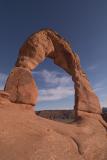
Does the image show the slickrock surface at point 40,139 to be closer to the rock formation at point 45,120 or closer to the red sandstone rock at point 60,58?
the rock formation at point 45,120

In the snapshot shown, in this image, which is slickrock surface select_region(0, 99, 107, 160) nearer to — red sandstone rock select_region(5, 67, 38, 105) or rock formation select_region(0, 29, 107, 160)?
rock formation select_region(0, 29, 107, 160)

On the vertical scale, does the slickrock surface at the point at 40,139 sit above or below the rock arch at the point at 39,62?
below

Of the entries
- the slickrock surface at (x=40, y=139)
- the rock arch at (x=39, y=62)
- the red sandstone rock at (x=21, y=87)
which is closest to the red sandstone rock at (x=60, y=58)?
the rock arch at (x=39, y=62)

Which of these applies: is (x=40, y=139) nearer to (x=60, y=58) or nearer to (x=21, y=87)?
(x=21, y=87)

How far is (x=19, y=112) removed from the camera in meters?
8.61

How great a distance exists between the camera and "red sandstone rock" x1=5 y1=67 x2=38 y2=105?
929 centimetres

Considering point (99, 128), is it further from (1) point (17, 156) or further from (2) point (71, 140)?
(1) point (17, 156)

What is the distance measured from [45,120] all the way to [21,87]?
5.28 feet

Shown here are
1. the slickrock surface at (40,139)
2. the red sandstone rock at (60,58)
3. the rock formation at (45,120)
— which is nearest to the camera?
the slickrock surface at (40,139)

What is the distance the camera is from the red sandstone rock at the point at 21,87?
9.29 metres

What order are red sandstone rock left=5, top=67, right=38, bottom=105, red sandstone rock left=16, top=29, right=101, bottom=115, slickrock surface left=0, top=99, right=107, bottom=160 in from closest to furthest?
slickrock surface left=0, top=99, right=107, bottom=160, red sandstone rock left=5, top=67, right=38, bottom=105, red sandstone rock left=16, top=29, right=101, bottom=115

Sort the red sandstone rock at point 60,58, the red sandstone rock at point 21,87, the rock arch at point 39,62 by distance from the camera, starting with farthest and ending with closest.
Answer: the red sandstone rock at point 60,58 → the rock arch at point 39,62 → the red sandstone rock at point 21,87

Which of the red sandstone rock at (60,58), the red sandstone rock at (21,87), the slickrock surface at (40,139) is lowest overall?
the slickrock surface at (40,139)

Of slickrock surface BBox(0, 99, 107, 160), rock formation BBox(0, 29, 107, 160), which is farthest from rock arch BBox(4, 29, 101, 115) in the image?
slickrock surface BBox(0, 99, 107, 160)
